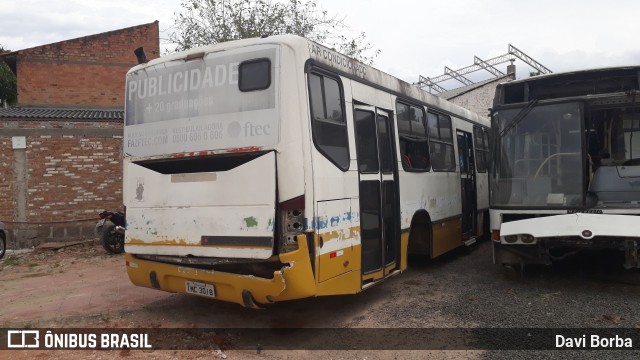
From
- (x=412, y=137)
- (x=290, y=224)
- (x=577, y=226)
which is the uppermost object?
(x=412, y=137)

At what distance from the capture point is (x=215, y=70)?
511cm

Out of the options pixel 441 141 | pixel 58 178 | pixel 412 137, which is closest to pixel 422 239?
pixel 412 137

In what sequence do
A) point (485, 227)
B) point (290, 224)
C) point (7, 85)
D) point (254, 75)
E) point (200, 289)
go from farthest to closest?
point (7, 85) < point (485, 227) < point (200, 289) < point (254, 75) < point (290, 224)

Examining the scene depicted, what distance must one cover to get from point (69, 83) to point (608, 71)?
18.4 meters

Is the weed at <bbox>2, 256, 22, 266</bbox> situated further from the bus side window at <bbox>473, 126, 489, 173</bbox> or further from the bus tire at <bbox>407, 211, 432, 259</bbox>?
the bus side window at <bbox>473, 126, 489, 173</bbox>

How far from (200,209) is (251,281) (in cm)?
94

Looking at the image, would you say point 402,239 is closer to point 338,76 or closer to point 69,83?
point 338,76

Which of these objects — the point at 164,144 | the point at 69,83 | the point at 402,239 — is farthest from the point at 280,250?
the point at 69,83

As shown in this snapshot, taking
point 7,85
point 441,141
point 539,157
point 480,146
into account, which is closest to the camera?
point 539,157

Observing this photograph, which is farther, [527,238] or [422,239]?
[422,239]

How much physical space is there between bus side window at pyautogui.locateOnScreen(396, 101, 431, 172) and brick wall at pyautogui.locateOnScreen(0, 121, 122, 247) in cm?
880

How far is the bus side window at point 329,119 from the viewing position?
16.1ft

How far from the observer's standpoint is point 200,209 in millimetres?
5039

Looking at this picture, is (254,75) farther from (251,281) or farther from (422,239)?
(422,239)
